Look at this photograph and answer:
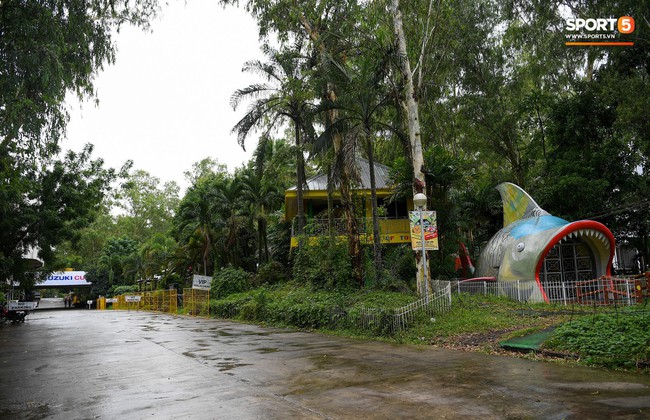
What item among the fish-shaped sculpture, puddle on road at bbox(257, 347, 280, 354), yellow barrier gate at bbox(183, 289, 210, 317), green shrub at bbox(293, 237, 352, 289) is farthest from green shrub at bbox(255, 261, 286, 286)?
puddle on road at bbox(257, 347, 280, 354)

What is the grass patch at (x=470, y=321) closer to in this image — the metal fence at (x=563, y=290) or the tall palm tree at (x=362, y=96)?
the metal fence at (x=563, y=290)

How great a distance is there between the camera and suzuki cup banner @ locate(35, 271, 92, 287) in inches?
2215

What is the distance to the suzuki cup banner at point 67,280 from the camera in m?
56.2

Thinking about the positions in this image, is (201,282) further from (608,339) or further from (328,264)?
(608,339)

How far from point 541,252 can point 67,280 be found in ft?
184

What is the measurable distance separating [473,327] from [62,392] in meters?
9.00

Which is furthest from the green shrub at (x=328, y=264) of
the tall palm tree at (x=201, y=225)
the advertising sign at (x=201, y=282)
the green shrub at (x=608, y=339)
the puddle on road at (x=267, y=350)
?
the tall palm tree at (x=201, y=225)

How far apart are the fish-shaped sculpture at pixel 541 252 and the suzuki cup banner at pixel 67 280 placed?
5132cm

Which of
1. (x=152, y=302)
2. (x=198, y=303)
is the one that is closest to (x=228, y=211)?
(x=198, y=303)

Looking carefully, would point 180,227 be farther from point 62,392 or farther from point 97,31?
point 62,392

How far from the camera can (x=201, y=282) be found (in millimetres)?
27891

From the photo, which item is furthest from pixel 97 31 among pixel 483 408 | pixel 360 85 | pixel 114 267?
pixel 114 267

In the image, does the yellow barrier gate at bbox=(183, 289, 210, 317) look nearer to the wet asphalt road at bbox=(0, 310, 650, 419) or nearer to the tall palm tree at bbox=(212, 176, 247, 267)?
the tall palm tree at bbox=(212, 176, 247, 267)

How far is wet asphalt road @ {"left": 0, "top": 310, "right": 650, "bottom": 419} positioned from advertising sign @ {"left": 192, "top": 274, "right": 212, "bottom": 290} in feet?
54.1
